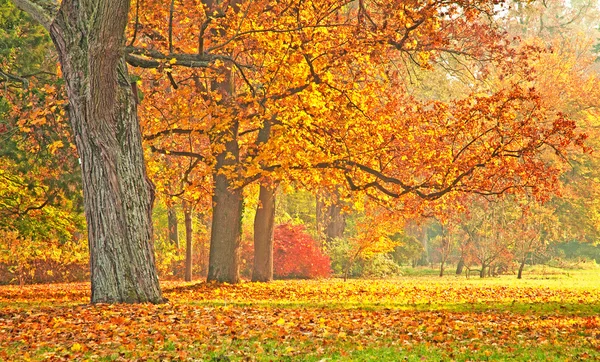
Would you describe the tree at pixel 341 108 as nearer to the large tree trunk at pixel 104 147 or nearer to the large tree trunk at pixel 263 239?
the large tree trunk at pixel 104 147

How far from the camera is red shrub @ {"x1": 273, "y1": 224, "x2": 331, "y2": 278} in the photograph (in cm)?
3472

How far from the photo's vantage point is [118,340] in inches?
351

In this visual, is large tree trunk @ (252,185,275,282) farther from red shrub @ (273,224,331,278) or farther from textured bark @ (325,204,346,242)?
textured bark @ (325,204,346,242)

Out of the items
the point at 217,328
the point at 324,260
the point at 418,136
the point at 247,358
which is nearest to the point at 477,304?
the point at 418,136

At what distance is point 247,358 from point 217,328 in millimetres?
2204

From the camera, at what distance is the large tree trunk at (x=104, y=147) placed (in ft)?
42.3

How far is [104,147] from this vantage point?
42.6 feet

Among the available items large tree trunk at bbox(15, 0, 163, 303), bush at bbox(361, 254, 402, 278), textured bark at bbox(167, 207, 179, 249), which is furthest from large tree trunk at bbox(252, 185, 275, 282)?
large tree trunk at bbox(15, 0, 163, 303)

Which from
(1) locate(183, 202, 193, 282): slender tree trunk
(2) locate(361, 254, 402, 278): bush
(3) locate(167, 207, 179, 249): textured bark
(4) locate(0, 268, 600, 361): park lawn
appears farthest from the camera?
(2) locate(361, 254, 402, 278): bush

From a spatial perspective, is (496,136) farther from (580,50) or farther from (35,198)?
(580,50)

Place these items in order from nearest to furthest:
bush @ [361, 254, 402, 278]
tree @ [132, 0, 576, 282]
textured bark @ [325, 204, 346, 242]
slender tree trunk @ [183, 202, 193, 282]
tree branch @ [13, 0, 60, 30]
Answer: tree branch @ [13, 0, 60, 30] < tree @ [132, 0, 576, 282] < slender tree trunk @ [183, 202, 193, 282] < bush @ [361, 254, 402, 278] < textured bark @ [325, 204, 346, 242]

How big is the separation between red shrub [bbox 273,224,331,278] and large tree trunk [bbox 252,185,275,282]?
7876 millimetres

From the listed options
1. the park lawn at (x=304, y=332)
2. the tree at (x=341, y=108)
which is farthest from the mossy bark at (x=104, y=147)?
the tree at (x=341, y=108)

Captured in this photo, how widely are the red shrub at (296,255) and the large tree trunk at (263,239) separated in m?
7.88
